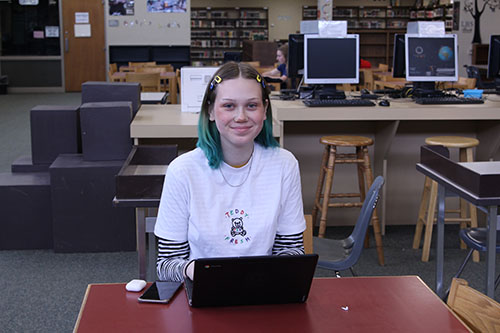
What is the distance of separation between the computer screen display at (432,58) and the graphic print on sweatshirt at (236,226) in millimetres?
3081

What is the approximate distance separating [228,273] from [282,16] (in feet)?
53.2

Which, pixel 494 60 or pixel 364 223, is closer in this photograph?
pixel 364 223

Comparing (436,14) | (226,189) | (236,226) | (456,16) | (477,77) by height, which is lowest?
(236,226)

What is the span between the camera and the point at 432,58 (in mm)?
4574

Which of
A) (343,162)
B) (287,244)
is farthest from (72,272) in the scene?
(287,244)

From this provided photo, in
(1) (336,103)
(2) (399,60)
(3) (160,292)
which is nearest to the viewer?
Answer: (3) (160,292)

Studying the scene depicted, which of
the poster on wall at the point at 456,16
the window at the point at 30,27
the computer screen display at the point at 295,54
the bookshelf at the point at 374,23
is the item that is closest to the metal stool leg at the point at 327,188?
the computer screen display at the point at 295,54

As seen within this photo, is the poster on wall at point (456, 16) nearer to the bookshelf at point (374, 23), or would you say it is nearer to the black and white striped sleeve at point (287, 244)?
the bookshelf at point (374, 23)

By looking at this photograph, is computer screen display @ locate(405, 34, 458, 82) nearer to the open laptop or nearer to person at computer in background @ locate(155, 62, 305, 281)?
person at computer in background @ locate(155, 62, 305, 281)

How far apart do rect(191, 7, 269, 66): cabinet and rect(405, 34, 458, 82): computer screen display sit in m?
12.2

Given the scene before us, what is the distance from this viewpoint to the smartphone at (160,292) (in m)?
1.51

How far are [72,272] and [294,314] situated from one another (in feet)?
8.17

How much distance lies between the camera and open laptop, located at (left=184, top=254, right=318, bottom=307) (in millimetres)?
1378

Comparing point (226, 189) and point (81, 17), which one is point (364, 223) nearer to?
point (226, 189)
